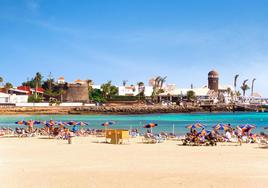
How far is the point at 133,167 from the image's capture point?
593 inches

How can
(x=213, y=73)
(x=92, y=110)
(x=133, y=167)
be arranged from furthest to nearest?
(x=213, y=73) → (x=92, y=110) → (x=133, y=167)

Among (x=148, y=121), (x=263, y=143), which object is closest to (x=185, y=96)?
(x=148, y=121)

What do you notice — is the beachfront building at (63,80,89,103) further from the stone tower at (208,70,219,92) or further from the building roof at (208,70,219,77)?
the building roof at (208,70,219,77)

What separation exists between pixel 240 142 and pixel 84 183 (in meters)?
14.3

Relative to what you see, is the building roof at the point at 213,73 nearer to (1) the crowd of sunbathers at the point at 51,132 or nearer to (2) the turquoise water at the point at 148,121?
(2) the turquoise water at the point at 148,121

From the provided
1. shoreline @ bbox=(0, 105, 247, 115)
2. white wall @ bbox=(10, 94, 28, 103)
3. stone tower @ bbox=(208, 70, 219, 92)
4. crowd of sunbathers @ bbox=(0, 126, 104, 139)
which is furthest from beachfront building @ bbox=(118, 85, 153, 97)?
crowd of sunbathers @ bbox=(0, 126, 104, 139)

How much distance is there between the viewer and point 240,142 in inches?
952

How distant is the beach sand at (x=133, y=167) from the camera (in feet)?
40.2

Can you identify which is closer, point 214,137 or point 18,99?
point 214,137

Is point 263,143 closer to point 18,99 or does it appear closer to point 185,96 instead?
point 18,99

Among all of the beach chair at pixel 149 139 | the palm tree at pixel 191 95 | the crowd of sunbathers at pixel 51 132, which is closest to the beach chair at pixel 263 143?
the beach chair at pixel 149 139

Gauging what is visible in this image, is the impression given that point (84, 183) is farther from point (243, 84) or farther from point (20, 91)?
point (243, 84)

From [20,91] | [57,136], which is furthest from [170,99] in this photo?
[57,136]

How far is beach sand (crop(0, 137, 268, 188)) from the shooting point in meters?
12.2
